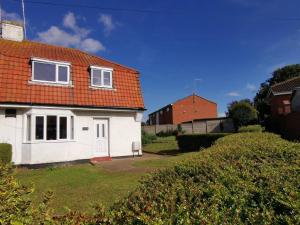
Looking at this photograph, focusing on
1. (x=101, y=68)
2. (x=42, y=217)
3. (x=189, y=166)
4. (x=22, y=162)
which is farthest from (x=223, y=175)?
(x=101, y=68)

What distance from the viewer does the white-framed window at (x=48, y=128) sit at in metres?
14.9

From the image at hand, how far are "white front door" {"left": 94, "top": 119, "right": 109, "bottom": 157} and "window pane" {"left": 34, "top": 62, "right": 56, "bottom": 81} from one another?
3737 millimetres

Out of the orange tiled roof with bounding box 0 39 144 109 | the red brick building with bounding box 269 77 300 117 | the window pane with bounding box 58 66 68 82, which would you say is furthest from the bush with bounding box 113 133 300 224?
the red brick building with bounding box 269 77 300 117

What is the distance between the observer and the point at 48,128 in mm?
15594

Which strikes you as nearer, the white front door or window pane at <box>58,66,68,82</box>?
window pane at <box>58,66,68,82</box>

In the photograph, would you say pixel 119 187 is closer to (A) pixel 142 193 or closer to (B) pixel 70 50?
(A) pixel 142 193

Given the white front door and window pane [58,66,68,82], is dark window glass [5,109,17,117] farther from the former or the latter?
the white front door

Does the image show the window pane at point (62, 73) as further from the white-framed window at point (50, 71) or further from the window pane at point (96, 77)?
the window pane at point (96, 77)

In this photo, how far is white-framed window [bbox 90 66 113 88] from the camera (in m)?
17.8

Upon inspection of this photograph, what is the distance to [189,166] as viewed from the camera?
471cm

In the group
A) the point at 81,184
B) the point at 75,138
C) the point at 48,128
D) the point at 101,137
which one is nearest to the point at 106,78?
the point at 101,137

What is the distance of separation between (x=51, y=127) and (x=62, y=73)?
3.33 metres

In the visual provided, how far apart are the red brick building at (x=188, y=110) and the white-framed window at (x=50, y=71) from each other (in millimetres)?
39246

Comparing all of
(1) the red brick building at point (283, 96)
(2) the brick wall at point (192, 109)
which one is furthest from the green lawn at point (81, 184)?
(2) the brick wall at point (192, 109)
